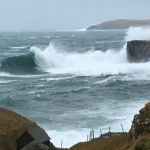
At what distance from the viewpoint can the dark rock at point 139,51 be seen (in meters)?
72.8

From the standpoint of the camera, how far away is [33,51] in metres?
91.8

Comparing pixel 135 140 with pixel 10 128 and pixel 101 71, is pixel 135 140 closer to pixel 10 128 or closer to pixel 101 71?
pixel 10 128

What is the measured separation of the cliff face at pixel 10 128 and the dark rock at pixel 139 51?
4567 cm

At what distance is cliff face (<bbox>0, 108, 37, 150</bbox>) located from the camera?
27.3 m

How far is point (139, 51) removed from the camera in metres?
73.4

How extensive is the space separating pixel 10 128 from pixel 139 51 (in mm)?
49102

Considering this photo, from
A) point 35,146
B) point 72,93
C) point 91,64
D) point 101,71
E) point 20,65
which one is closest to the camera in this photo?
point 35,146

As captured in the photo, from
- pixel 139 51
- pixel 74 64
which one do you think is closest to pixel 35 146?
pixel 139 51

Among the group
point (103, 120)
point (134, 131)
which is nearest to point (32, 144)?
point (134, 131)

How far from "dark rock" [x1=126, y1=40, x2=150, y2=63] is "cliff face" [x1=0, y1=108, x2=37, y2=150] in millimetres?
45675

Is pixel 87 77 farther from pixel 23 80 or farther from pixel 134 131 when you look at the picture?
pixel 134 131

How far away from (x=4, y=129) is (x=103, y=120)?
10.1 metres

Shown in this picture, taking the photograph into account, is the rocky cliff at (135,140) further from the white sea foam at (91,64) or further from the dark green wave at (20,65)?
the dark green wave at (20,65)

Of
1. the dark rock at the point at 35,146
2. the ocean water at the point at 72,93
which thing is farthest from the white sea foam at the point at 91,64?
the dark rock at the point at 35,146
